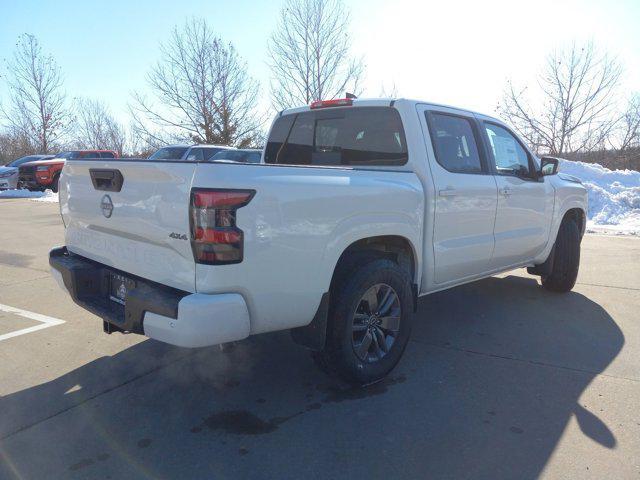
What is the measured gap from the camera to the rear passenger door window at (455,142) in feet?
13.1

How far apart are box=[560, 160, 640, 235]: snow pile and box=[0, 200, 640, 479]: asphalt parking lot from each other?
27.2 feet

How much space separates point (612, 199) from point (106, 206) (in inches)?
553

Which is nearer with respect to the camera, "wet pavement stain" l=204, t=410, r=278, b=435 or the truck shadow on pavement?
the truck shadow on pavement

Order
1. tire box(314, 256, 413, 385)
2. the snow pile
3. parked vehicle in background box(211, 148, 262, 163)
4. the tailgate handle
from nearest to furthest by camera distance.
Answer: the tailgate handle
tire box(314, 256, 413, 385)
the snow pile
parked vehicle in background box(211, 148, 262, 163)

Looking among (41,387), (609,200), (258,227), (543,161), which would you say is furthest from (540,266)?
(609,200)

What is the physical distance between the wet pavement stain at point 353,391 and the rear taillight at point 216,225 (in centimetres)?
128

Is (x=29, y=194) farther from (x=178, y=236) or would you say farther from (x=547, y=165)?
(x=178, y=236)

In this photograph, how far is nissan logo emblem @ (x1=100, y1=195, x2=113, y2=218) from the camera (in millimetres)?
3111

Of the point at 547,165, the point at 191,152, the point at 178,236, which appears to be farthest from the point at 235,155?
the point at 178,236

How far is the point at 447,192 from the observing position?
3.87 m

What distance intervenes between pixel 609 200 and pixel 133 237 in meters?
13.9

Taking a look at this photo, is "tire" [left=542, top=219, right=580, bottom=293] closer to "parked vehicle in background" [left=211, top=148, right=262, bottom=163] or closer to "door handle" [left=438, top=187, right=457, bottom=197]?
"door handle" [left=438, top=187, right=457, bottom=197]

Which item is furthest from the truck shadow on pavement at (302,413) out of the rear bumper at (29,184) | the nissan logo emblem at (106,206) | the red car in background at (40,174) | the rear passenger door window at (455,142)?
the rear bumper at (29,184)

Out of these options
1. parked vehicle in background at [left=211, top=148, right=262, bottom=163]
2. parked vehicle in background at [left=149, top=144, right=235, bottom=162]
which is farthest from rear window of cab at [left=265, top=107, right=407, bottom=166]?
parked vehicle in background at [left=149, top=144, right=235, bottom=162]
